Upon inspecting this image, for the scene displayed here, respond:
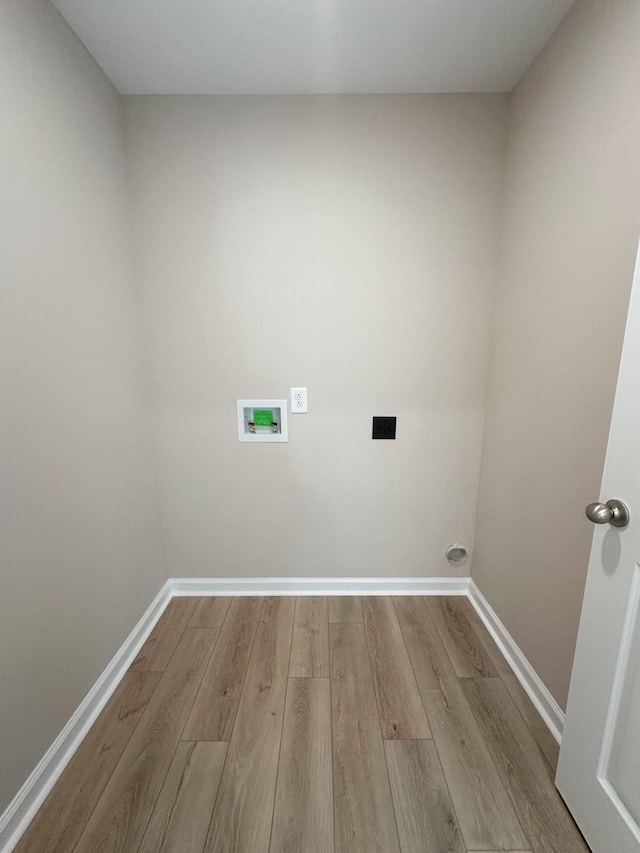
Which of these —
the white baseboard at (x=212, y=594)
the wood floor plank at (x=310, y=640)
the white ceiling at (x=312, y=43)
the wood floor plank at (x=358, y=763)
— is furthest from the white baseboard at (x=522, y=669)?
the white ceiling at (x=312, y=43)

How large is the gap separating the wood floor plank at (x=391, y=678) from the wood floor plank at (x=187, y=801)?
59cm

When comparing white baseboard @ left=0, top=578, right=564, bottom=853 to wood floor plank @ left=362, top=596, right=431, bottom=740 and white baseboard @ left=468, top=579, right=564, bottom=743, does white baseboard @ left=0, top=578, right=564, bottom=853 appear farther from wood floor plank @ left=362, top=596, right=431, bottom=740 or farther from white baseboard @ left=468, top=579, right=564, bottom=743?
wood floor plank @ left=362, top=596, right=431, bottom=740

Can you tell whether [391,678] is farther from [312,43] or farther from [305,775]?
[312,43]

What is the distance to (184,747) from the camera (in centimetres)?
128

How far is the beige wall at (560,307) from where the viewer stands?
1040mm

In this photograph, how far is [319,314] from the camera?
1748mm

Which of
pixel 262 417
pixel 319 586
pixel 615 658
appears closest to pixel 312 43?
pixel 262 417

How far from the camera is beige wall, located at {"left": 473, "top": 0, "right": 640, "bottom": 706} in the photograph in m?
1.04

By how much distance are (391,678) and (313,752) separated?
0.43m

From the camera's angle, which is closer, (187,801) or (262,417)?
(187,801)

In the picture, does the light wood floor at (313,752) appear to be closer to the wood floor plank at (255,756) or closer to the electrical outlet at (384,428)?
the wood floor plank at (255,756)

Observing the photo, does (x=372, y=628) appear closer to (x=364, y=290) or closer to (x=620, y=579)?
(x=620, y=579)

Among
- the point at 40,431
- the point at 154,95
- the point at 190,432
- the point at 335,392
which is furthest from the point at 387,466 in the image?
the point at 154,95

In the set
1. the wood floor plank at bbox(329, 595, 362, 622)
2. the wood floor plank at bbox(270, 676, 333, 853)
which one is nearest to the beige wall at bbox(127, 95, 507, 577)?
the wood floor plank at bbox(329, 595, 362, 622)
